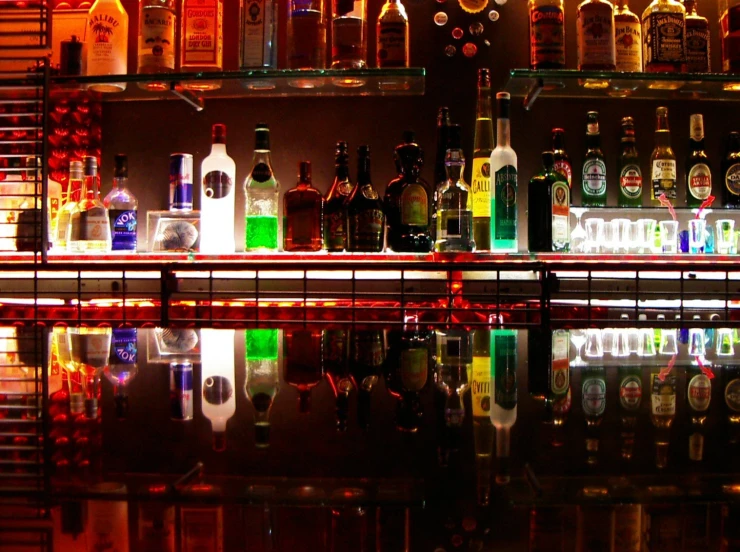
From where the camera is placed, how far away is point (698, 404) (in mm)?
381

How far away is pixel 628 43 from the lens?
68.5 inches

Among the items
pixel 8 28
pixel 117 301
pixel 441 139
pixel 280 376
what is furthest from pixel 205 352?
pixel 8 28

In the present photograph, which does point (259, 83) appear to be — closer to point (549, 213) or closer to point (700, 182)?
point (549, 213)

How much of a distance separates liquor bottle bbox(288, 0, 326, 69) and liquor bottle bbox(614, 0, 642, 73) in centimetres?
72

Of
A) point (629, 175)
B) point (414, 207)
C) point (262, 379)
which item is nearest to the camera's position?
point (262, 379)

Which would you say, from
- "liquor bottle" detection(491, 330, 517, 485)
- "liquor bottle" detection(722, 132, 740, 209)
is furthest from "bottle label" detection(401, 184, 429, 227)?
"liquor bottle" detection(491, 330, 517, 485)

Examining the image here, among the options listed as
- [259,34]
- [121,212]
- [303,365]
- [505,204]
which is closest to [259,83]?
[259,34]

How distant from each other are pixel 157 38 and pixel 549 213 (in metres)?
1.06

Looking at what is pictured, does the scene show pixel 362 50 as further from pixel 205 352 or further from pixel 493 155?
pixel 205 352

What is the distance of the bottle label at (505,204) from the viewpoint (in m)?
1.70

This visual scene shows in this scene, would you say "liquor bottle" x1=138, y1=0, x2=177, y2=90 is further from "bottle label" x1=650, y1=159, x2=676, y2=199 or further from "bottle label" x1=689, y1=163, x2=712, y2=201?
"bottle label" x1=689, y1=163, x2=712, y2=201

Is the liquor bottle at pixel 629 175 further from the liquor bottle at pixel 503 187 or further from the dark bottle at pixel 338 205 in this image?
the dark bottle at pixel 338 205

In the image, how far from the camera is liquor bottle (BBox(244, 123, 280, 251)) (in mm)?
1732

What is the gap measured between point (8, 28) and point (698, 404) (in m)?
2.01
